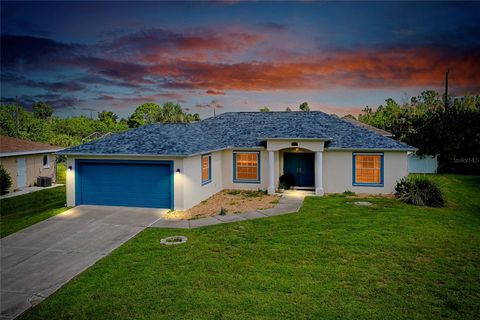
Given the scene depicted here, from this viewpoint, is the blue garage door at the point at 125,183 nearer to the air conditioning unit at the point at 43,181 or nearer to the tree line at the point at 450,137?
the air conditioning unit at the point at 43,181

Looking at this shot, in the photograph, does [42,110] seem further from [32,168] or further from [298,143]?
[298,143]

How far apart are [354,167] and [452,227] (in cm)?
671

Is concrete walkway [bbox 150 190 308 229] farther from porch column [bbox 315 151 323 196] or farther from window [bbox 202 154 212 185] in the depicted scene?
window [bbox 202 154 212 185]

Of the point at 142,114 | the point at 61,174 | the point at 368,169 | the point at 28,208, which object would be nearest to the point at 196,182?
the point at 28,208

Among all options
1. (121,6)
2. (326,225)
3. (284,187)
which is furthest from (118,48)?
(326,225)

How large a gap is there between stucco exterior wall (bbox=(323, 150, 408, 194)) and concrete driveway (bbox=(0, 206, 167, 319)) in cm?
907

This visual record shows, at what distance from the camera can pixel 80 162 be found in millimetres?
15047

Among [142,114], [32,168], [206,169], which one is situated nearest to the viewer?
[206,169]

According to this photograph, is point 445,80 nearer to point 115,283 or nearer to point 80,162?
point 80,162

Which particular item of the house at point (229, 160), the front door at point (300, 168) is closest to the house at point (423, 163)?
the house at point (229, 160)

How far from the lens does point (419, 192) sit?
15.7 m

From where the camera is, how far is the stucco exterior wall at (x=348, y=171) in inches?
683

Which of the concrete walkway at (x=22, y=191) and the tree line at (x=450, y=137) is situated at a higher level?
the tree line at (x=450, y=137)

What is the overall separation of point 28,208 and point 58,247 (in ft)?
22.8
